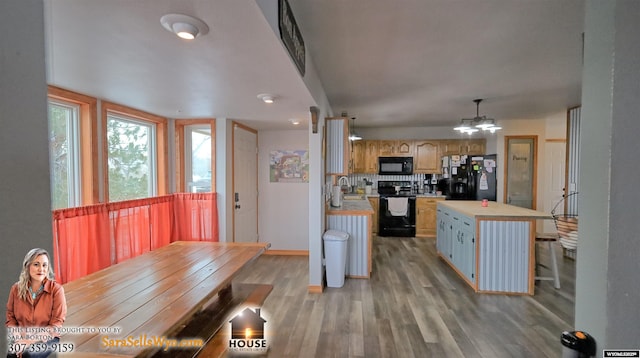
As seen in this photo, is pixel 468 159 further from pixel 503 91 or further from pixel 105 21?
pixel 105 21

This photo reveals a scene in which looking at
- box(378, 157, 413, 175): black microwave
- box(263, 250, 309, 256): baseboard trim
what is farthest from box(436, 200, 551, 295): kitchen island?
box(378, 157, 413, 175): black microwave

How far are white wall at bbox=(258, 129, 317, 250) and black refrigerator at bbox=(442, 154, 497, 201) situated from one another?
10.7ft

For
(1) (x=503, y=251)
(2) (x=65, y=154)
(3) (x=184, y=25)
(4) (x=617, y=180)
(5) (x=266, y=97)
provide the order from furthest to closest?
(1) (x=503, y=251)
(5) (x=266, y=97)
(2) (x=65, y=154)
(3) (x=184, y=25)
(4) (x=617, y=180)

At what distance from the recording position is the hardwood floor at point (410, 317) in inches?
86.2

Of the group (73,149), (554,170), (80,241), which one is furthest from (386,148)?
(80,241)

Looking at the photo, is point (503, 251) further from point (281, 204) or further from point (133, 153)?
point (133, 153)

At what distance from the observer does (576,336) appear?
2.88 ft

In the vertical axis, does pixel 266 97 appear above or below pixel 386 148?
above

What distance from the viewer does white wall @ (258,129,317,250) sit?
4.63 meters

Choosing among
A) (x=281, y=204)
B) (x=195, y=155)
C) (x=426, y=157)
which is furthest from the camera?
(x=426, y=157)

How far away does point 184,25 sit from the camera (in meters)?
1.22

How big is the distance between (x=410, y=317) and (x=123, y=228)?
2845 mm

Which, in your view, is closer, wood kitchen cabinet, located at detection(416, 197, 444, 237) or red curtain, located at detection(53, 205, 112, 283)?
red curtain, located at detection(53, 205, 112, 283)

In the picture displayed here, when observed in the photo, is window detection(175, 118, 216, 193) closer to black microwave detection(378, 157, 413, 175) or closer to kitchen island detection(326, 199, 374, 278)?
kitchen island detection(326, 199, 374, 278)
